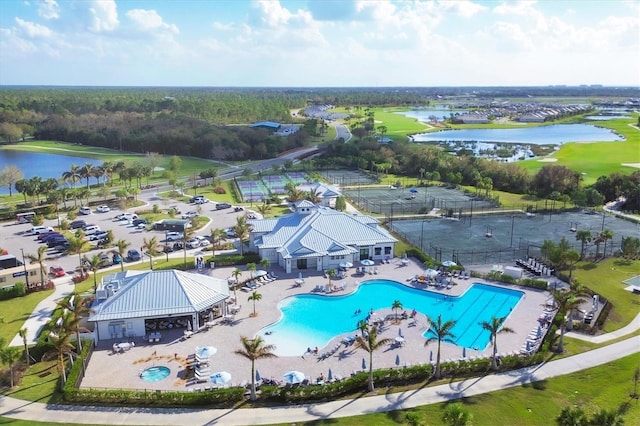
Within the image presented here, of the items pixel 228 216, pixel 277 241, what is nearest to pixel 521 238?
pixel 277 241

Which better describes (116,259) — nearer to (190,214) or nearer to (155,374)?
(190,214)

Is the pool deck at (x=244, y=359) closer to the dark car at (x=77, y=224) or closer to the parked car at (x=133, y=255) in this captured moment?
the parked car at (x=133, y=255)

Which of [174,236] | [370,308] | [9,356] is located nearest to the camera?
[9,356]

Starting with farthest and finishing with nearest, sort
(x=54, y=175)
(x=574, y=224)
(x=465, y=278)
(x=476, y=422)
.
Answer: (x=54, y=175), (x=574, y=224), (x=465, y=278), (x=476, y=422)

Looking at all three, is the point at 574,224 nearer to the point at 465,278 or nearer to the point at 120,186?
the point at 465,278

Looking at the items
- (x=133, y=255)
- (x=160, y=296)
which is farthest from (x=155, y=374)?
(x=133, y=255)

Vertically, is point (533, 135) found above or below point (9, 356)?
above
